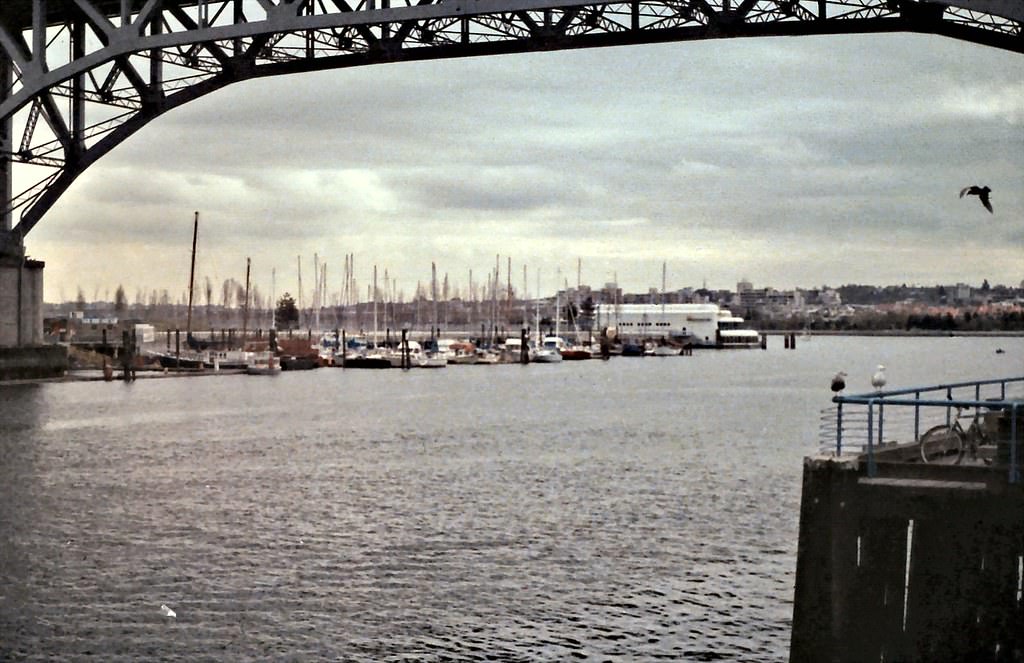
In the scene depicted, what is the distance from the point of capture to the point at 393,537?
31531mm

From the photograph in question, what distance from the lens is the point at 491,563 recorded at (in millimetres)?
28328

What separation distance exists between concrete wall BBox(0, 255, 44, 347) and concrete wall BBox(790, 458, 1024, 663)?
51.2 meters

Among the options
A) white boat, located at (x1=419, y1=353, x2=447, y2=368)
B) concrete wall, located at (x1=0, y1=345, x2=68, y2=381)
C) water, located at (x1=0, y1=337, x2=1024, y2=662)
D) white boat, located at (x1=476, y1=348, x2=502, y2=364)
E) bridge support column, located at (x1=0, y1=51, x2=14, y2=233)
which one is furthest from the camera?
white boat, located at (x1=476, y1=348, x2=502, y2=364)

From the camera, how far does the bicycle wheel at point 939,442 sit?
1872cm

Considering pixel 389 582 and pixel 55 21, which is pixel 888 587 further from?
pixel 55 21

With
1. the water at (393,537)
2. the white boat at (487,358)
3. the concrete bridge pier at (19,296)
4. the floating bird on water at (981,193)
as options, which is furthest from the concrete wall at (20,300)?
the white boat at (487,358)

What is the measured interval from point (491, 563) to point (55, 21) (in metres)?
36.2

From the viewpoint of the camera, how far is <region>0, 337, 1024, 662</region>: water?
22.2m

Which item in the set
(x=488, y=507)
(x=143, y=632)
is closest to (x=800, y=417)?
(x=488, y=507)

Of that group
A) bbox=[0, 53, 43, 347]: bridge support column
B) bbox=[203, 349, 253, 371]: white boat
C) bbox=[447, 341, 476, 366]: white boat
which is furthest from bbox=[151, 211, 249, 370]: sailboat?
bbox=[0, 53, 43, 347]: bridge support column

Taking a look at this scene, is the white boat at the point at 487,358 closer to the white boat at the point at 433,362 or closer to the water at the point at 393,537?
the white boat at the point at 433,362

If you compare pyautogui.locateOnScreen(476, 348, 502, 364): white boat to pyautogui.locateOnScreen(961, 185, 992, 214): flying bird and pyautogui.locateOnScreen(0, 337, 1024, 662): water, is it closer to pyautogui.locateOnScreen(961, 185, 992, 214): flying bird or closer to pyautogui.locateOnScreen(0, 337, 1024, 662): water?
pyautogui.locateOnScreen(0, 337, 1024, 662): water

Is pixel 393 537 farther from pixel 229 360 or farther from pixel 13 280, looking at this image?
pixel 229 360

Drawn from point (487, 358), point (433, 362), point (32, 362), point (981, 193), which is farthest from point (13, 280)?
point (487, 358)
